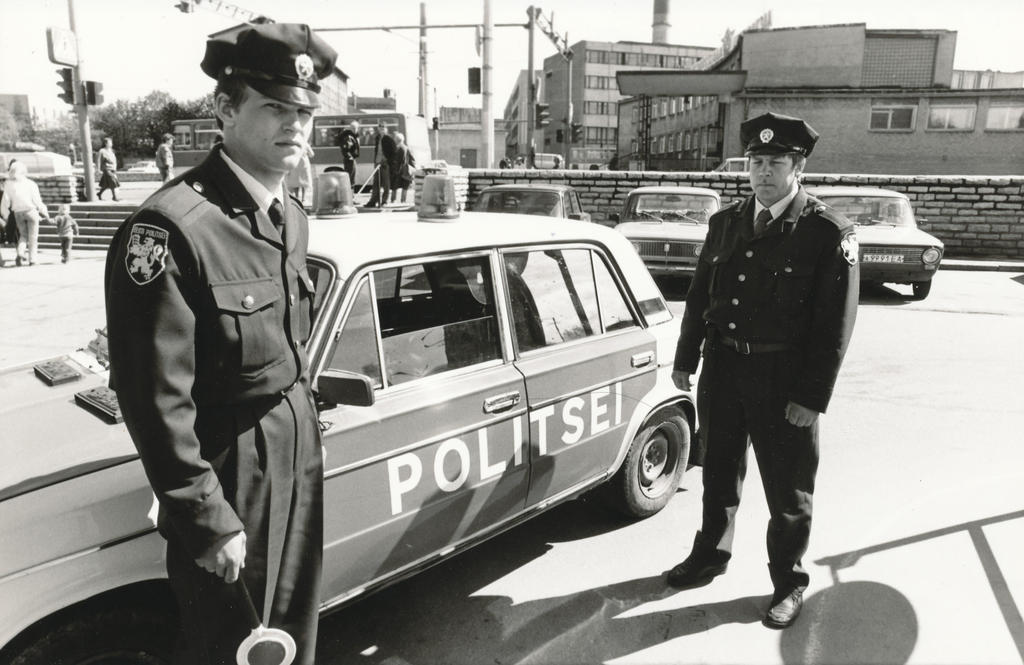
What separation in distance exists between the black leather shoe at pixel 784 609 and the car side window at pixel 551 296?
1.41 meters

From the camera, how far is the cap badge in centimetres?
179

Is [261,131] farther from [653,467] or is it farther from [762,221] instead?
[653,467]

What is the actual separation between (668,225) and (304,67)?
30.9 ft

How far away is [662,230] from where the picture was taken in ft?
34.4

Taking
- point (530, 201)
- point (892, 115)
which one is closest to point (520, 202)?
point (530, 201)

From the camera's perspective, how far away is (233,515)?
1.67 metres

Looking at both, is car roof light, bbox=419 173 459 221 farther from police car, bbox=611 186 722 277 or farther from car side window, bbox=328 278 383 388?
police car, bbox=611 186 722 277

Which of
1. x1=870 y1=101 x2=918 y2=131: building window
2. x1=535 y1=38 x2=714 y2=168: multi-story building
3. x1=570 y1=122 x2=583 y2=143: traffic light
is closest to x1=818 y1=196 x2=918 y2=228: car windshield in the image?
x1=570 y1=122 x2=583 y2=143: traffic light

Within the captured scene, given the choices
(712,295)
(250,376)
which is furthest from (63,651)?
(712,295)

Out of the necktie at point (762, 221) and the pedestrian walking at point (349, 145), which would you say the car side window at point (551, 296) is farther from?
the pedestrian walking at point (349, 145)

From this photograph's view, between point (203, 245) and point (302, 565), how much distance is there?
0.90 meters

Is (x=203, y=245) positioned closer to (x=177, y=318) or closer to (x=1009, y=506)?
(x=177, y=318)

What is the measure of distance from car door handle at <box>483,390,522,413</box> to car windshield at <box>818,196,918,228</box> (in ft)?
32.5

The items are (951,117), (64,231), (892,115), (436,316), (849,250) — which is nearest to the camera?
(849,250)
